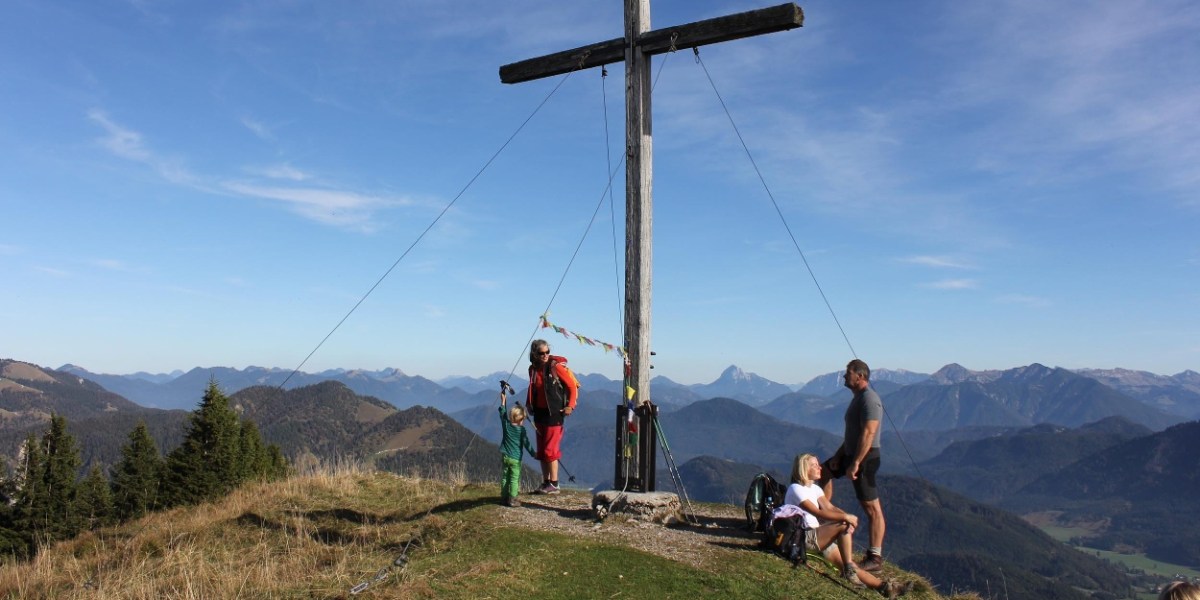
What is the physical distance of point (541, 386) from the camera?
1185 centimetres

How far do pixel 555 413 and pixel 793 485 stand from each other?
13.5 feet

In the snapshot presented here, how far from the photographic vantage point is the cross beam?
392 inches

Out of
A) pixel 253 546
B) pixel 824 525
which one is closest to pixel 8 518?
pixel 253 546

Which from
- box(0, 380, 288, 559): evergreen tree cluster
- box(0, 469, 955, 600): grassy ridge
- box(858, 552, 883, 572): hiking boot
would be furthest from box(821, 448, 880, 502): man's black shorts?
box(0, 380, 288, 559): evergreen tree cluster

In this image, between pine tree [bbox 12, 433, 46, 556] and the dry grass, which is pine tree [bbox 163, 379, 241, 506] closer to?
pine tree [bbox 12, 433, 46, 556]

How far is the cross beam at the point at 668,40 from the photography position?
392 inches

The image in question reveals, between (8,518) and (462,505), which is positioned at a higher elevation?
(462,505)

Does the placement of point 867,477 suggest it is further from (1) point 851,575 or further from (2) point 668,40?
(2) point 668,40

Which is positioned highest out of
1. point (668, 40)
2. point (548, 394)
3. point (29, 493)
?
point (668, 40)

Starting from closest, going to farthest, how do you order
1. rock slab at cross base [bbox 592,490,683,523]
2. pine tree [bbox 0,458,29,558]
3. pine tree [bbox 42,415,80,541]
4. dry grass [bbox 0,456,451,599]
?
dry grass [bbox 0,456,451,599]
rock slab at cross base [bbox 592,490,683,523]
pine tree [bbox 0,458,29,558]
pine tree [bbox 42,415,80,541]

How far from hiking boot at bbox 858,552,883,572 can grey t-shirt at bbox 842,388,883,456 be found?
1210mm

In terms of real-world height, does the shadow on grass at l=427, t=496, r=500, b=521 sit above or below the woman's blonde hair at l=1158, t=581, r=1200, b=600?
below

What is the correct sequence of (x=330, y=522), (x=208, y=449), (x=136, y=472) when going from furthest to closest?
(x=136, y=472) → (x=208, y=449) → (x=330, y=522)

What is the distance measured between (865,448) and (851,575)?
4.72 feet
